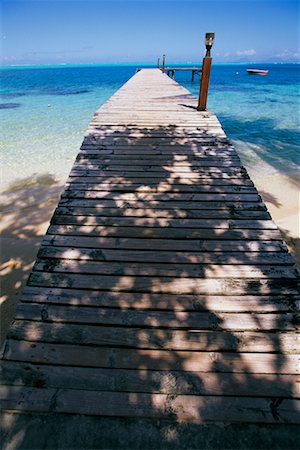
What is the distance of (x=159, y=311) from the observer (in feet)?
8.46

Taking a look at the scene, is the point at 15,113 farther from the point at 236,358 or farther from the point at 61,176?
the point at 236,358

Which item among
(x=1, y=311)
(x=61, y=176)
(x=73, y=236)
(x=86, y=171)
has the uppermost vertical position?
(x=86, y=171)

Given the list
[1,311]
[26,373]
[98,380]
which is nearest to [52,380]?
[26,373]

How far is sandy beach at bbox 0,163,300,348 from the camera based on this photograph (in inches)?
207

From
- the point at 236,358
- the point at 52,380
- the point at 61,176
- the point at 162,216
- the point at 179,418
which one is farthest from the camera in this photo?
the point at 61,176

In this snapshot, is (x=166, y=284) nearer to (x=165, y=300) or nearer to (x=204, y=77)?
(x=165, y=300)

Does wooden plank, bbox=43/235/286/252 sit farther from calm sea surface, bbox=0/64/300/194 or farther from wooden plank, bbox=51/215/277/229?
calm sea surface, bbox=0/64/300/194

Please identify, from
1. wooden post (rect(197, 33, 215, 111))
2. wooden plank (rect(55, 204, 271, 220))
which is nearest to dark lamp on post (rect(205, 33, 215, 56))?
wooden post (rect(197, 33, 215, 111))

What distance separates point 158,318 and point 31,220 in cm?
648

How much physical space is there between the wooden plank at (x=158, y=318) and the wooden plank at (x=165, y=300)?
2.2 inches

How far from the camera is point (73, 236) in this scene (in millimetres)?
3404

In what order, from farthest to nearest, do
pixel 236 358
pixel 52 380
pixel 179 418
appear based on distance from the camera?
1. pixel 236 358
2. pixel 52 380
3. pixel 179 418

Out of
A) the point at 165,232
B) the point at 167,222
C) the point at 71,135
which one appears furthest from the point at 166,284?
the point at 71,135

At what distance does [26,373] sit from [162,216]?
2504mm
